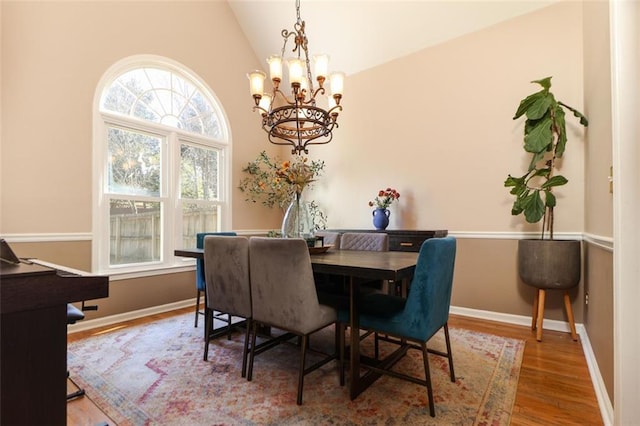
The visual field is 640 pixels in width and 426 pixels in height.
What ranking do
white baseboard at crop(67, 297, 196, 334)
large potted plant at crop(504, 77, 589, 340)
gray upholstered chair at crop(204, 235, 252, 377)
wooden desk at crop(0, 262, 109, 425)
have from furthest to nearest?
white baseboard at crop(67, 297, 196, 334)
large potted plant at crop(504, 77, 589, 340)
gray upholstered chair at crop(204, 235, 252, 377)
wooden desk at crop(0, 262, 109, 425)

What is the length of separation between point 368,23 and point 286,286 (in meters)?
3.53

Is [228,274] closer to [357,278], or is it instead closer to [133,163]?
[357,278]

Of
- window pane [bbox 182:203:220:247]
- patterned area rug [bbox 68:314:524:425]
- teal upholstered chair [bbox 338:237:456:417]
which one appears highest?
window pane [bbox 182:203:220:247]

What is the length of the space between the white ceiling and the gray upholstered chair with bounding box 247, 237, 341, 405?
3.27 meters

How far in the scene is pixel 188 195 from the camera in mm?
4027

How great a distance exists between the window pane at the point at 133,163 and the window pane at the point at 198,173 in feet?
1.06

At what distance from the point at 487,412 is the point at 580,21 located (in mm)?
3438

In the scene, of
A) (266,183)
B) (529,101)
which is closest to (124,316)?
(266,183)

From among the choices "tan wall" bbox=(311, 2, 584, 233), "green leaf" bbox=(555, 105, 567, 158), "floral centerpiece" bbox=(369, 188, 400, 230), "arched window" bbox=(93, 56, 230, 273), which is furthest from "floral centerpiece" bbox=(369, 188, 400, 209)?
"arched window" bbox=(93, 56, 230, 273)

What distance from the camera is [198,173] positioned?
4129 mm

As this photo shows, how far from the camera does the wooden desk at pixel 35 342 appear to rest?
2.68 feet

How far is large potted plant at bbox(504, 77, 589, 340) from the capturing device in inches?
103

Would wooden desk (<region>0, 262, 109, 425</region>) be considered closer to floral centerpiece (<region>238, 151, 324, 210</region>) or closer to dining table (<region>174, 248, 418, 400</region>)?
dining table (<region>174, 248, 418, 400</region>)

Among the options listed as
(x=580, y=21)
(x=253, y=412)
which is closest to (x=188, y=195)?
(x=253, y=412)
